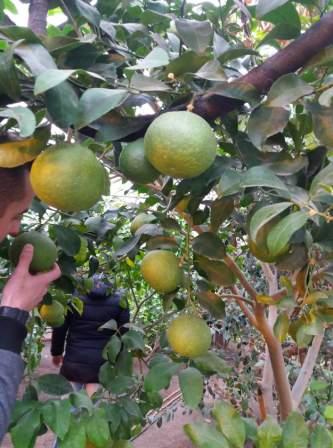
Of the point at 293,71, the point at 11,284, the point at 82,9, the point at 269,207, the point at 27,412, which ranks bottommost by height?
the point at 27,412

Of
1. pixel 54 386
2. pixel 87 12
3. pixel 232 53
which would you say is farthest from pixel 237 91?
pixel 54 386

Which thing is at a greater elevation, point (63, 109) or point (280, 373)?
point (63, 109)

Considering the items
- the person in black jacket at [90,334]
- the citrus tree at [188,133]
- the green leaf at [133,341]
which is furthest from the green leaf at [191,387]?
the person in black jacket at [90,334]

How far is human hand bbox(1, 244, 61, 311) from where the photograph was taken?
2.85ft

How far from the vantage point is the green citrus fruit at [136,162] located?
66 cm

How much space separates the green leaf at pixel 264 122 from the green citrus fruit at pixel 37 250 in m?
0.56

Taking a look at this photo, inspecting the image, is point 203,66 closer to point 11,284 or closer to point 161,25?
point 161,25

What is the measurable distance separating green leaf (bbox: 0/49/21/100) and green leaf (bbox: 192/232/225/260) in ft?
1.48

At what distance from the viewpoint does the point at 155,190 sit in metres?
1.21

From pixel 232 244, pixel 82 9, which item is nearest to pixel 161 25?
pixel 82 9

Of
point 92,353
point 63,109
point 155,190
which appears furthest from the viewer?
point 92,353

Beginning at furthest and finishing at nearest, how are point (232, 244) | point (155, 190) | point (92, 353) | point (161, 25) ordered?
1. point (92, 353)
2. point (232, 244)
3. point (155, 190)
4. point (161, 25)

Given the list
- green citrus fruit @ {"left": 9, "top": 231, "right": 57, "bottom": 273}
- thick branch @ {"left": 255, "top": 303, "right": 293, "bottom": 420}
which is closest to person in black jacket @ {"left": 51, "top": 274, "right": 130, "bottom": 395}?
thick branch @ {"left": 255, "top": 303, "right": 293, "bottom": 420}

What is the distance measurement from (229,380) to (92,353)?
2.37 ft
